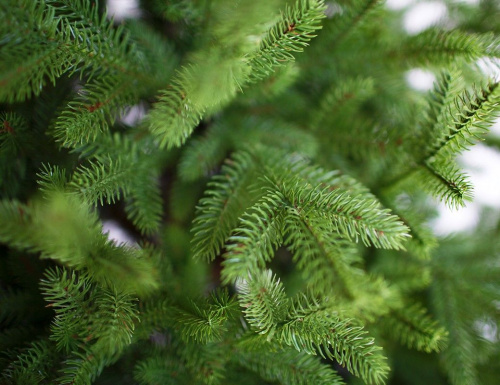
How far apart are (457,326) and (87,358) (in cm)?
49

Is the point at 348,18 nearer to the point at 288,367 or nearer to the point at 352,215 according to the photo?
the point at 352,215

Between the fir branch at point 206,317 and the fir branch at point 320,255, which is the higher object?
the fir branch at point 320,255

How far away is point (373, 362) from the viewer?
37cm

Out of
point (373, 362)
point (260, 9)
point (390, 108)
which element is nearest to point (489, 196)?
point (390, 108)

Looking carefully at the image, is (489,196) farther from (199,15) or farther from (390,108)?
(199,15)

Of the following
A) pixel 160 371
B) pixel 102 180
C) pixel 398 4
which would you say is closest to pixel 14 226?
pixel 102 180

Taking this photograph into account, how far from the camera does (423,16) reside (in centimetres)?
80

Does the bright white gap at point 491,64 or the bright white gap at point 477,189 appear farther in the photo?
the bright white gap at point 477,189

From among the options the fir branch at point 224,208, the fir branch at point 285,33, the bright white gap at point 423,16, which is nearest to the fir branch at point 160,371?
the fir branch at point 224,208

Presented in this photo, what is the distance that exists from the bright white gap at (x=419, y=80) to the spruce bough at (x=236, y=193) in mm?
43

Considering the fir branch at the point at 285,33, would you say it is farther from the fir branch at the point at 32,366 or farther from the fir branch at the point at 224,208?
the fir branch at the point at 32,366

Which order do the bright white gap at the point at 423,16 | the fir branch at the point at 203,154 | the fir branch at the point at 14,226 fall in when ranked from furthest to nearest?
the bright white gap at the point at 423,16, the fir branch at the point at 203,154, the fir branch at the point at 14,226

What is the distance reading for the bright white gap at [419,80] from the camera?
629 millimetres

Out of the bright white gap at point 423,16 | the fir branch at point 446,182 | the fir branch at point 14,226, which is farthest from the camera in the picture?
the bright white gap at point 423,16
